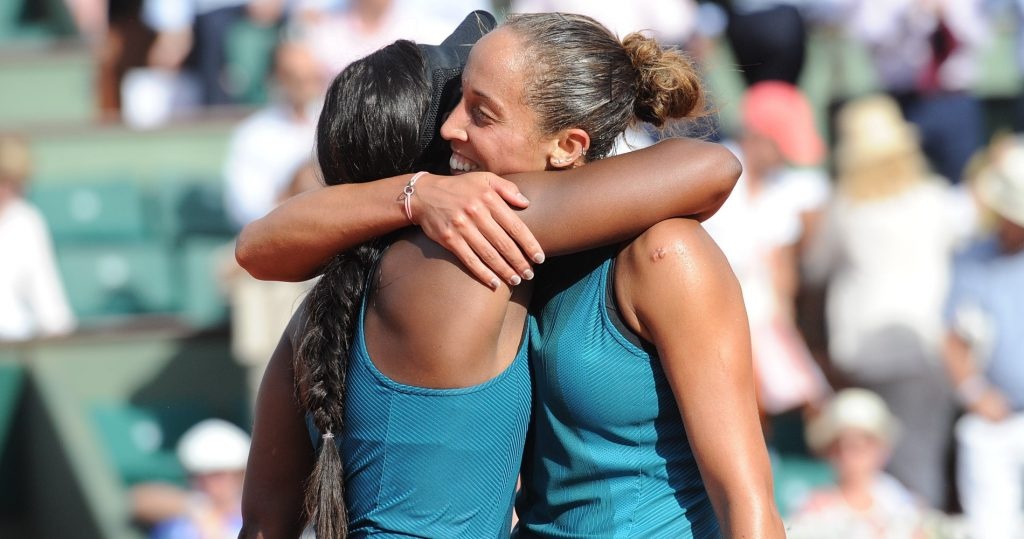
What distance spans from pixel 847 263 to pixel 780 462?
2.76 feet

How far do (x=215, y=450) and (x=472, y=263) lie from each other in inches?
132

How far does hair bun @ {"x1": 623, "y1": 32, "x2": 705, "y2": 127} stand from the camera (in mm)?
1851

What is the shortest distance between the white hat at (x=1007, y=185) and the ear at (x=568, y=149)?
3317 millimetres

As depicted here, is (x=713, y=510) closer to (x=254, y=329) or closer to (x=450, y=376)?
(x=450, y=376)

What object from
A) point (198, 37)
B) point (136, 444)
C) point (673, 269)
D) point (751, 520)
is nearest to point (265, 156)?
point (136, 444)

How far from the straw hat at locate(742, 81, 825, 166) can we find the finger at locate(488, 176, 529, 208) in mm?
3744

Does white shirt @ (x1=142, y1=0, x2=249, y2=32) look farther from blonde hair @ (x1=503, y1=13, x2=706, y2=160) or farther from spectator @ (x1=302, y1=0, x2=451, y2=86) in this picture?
blonde hair @ (x1=503, y1=13, x2=706, y2=160)

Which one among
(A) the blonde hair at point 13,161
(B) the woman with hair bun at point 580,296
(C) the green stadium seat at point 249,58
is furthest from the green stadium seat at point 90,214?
(B) the woman with hair bun at point 580,296

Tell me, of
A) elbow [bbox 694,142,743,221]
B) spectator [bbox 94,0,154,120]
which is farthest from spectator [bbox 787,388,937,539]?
spectator [bbox 94,0,154,120]

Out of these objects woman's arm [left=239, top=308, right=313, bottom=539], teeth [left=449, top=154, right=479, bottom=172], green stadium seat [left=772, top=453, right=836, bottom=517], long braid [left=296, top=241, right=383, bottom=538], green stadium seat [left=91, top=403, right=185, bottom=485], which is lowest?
green stadium seat [left=772, top=453, right=836, bottom=517]

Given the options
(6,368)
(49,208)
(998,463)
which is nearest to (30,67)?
(49,208)

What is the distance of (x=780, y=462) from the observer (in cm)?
515

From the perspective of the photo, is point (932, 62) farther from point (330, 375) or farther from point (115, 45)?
point (330, 375)

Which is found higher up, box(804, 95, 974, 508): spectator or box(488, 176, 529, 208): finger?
box(488, 176, 529, 208): finger
